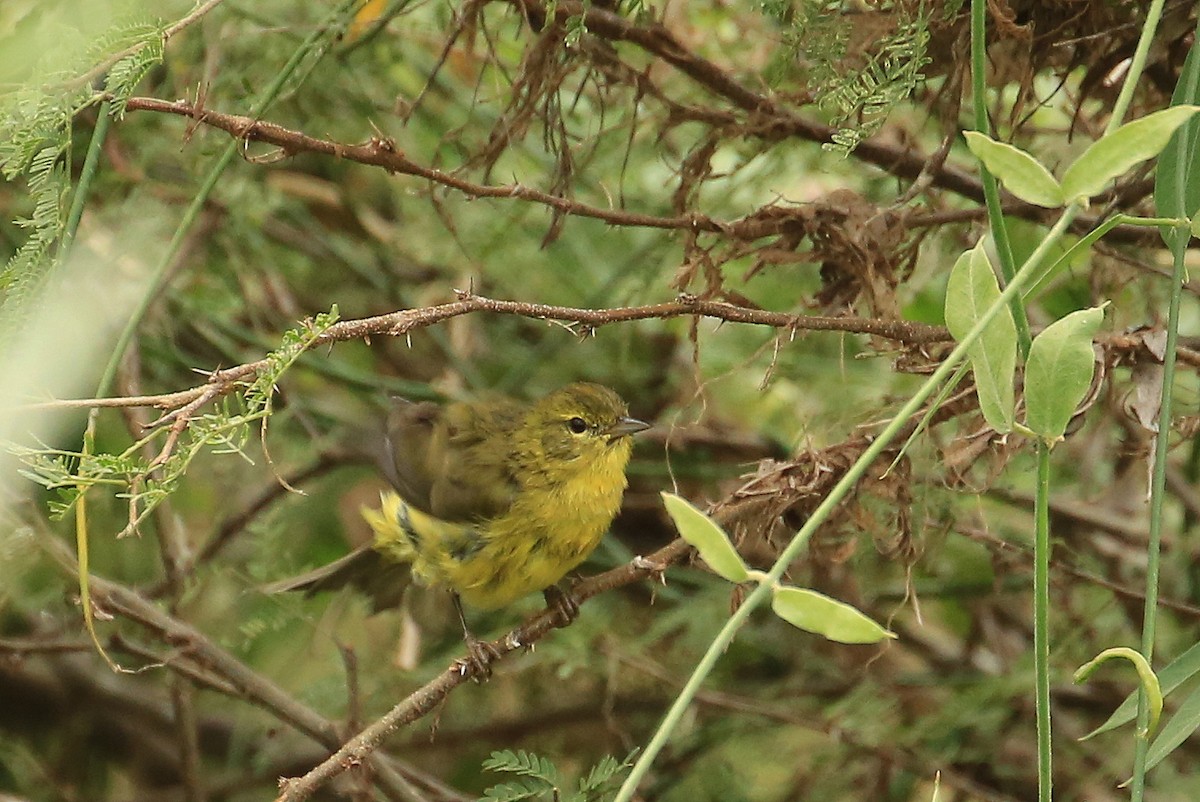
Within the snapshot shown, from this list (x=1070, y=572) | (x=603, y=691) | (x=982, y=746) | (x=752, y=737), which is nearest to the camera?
(x=1070, y=572)

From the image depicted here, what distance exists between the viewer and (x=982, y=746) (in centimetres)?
284

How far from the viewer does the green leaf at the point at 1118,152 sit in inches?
42.3

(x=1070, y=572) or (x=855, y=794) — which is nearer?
(x=1070, y=572)

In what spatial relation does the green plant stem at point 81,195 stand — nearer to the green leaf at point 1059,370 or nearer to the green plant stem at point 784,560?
the green plant stem at point 784,560

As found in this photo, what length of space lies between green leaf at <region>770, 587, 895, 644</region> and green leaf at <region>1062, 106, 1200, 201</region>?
0.39 meters

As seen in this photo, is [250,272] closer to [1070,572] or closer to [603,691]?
[603,691]

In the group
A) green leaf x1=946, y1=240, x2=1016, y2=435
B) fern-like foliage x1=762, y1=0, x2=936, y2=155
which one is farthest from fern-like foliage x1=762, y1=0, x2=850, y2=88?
green leaf x1=946, y1=240, x2=1016, y2=435

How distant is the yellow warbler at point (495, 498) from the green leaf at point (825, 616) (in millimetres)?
1708

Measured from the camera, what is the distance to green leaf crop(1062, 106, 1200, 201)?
107 cm

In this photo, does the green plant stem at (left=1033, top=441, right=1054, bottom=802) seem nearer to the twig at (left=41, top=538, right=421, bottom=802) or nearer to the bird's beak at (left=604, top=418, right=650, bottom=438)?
the twig at (left=41, top=538, right=421, bottom=802)

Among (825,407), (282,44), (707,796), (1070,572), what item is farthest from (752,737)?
(282,44)

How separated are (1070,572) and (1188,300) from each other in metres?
0.87

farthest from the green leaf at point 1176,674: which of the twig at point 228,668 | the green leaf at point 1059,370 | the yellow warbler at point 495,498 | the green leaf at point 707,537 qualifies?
the yellow warbler at point 495,498

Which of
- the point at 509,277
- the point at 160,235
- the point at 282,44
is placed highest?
the point at 282,44
